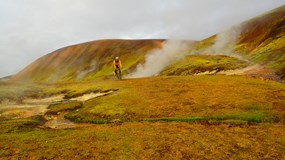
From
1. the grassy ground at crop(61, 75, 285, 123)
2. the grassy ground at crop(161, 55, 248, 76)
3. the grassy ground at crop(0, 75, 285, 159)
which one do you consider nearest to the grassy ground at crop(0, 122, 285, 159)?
the grassy ground at crop(0, 75, 285, 159)

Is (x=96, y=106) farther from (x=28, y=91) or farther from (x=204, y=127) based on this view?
(x=28, y=91)

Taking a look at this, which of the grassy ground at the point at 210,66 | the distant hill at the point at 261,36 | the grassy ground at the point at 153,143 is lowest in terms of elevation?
the grassy ground at the point at 153,143

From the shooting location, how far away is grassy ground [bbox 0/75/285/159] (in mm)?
22406

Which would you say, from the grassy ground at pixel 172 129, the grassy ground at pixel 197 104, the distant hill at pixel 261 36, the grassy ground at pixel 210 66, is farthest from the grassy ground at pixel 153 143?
the distant hill at pixel 261 36

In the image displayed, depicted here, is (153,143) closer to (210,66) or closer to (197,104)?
(197,104)

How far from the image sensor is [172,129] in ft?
93.2

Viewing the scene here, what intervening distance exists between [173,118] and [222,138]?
907 centimetres

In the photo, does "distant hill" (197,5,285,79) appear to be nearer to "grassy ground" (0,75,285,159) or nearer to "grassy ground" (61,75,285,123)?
"grassy ground" (61,75,285,123)

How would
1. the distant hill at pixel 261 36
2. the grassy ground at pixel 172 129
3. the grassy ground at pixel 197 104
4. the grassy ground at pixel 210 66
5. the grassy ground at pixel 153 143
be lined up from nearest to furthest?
the grassy ground at pixel 153 143, the grassy ground at pixel 172 129, the grassy ground at pixel 197 104, the grassy ground at pixel 210 66, the distant hill at pixel 261 36

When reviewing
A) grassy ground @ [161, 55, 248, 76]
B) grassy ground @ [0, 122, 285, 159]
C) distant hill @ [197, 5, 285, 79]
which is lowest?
grassy ground @ [0, 122, 285, 159]

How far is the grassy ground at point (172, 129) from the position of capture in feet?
73.5

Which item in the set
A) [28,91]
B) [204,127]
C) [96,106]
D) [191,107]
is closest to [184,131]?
[204,127]

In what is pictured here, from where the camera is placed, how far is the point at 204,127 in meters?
28.6

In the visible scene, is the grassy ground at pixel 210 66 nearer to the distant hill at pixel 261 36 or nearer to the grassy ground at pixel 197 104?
the distant hill at pixel 261 36
